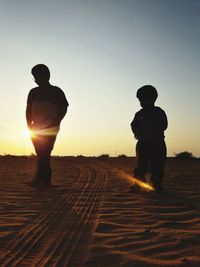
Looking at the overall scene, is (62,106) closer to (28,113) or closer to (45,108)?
(45,108)

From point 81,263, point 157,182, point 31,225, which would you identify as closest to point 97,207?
point 31,225

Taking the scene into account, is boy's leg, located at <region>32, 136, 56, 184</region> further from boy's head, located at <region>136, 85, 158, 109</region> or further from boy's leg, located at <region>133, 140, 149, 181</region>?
boy's head, located at <region>136, 85, 158, 109</region>

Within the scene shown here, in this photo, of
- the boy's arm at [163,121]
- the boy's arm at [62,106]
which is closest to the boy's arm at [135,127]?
the boy's arm at [163,121]

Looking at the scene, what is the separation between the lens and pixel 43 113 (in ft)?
30.2

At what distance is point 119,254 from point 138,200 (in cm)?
311

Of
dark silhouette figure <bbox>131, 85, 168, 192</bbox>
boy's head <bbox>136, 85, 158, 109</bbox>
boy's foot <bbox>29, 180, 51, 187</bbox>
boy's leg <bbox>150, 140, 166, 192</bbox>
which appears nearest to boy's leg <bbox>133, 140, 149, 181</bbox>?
dark silhouette figure <bbox>131, 85, 168, 192</bbox>

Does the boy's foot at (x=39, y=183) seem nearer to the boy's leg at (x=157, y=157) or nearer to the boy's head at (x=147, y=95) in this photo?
the boy's leg at (x=157, y=157)

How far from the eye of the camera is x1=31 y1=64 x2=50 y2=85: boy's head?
9047 mm

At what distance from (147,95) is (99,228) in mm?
3798

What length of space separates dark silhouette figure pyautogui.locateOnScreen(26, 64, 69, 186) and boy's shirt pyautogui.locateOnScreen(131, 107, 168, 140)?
1.78 metres

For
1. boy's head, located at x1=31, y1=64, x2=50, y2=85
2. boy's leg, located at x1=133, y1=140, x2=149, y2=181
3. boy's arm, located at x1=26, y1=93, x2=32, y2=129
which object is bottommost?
boy's leg, located at x1=133, y1=140, x2=149, y2=181

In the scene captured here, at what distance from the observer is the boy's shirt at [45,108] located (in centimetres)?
920

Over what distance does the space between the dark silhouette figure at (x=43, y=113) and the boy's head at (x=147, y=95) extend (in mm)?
1831

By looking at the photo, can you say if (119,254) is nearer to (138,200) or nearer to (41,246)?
(41,246)
